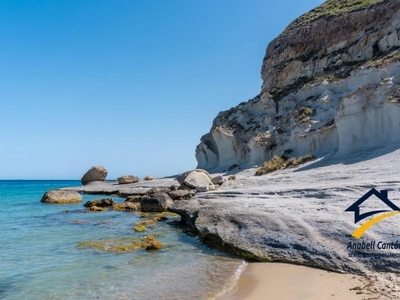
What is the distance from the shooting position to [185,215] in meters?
16.4

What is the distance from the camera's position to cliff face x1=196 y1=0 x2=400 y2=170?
24.0 m

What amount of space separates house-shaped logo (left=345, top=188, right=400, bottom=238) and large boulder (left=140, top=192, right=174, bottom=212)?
1425 centimetres

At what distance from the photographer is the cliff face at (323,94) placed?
24.0 metres

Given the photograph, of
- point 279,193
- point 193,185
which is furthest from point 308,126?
point 279,193

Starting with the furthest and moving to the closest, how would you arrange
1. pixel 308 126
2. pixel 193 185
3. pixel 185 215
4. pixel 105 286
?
pixel 308 126 → pixel 193 185 → pixel 185 215 → pixel 105 286

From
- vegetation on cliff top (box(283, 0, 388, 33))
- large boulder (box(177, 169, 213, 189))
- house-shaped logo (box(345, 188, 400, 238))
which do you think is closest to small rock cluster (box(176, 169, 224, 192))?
large boulder (box(177, 169, 213, 189))

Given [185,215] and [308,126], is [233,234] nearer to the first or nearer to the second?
[185,215]

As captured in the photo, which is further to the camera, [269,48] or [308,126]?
[269,48]

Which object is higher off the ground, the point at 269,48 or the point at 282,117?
the point at 269,48

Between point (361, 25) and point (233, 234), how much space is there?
43.2 metres

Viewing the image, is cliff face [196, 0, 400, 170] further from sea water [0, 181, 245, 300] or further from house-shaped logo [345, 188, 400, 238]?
sea water [0, 181, 245, 300]

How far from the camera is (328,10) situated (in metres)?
55.7

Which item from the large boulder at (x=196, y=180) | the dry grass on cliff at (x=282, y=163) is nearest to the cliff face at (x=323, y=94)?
the dry grass on cliff at (x=282, y=163)

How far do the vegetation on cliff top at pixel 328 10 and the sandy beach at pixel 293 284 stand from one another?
49439mm
